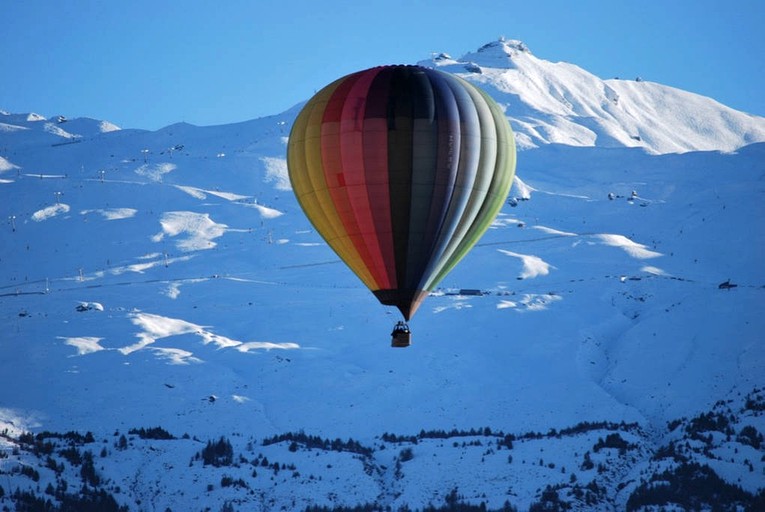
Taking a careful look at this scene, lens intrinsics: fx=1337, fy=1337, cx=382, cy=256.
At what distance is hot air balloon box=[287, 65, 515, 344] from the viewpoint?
125 feet

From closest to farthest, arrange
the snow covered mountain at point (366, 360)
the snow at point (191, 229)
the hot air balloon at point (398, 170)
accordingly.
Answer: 1. the hot air balloon at point (398, 170)
2. the snow covered mountain at point (366, 360)
3. the snow at point (191, 229)

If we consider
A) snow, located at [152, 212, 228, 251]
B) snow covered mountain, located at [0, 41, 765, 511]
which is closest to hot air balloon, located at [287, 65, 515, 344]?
snow covered mountain, located at [0, 41, 765, 511]

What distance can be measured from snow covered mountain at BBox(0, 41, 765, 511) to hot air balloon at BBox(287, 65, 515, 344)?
24992 millimetres

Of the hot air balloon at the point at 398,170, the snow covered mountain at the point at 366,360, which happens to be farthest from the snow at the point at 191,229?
the hot air balloon at the point at 398,170

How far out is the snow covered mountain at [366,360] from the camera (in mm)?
65062

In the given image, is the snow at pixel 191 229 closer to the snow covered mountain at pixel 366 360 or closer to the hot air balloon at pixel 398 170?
the snow covered mountain at pixel 366 360

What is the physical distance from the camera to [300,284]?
380 ft

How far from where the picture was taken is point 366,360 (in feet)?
301

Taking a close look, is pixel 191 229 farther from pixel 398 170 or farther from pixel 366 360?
pixel 398 170

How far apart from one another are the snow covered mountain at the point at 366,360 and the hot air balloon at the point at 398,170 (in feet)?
82.0

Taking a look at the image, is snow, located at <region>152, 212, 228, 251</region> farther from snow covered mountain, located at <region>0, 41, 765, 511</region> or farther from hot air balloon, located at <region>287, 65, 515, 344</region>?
hot air balloon, located at <region>287, 65, 515, 344</region>

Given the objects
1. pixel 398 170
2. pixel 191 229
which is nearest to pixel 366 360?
pixel 191 229

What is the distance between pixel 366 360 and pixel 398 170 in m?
54.5

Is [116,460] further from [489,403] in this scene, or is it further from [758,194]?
[758,194]
